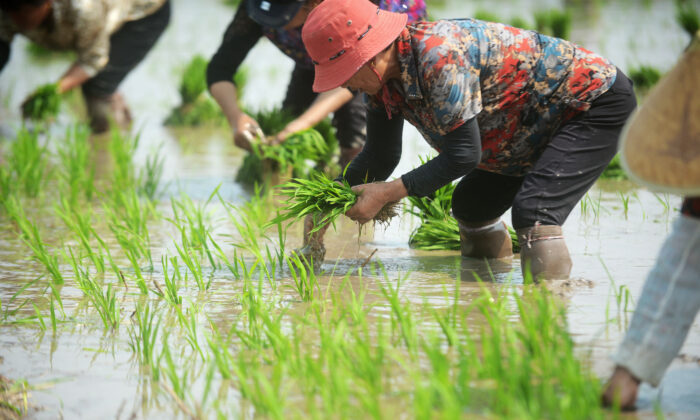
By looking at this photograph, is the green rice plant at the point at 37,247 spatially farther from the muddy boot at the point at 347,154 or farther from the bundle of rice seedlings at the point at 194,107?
the bundle of rice seedlings at the point at 194,107

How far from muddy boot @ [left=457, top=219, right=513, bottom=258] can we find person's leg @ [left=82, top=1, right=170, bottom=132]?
158 inches

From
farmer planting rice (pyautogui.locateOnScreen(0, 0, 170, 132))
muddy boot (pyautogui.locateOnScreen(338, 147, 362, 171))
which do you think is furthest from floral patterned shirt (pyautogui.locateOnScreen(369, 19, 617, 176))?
farmer planting rice (pyautogui.locateOnScreen(0, 0, 170, 132))

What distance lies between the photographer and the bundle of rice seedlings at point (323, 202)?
9.05 ft

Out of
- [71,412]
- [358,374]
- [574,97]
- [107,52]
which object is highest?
[107,52]

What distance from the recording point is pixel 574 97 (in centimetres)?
270

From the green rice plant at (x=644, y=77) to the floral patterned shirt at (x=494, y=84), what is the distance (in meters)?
4.46

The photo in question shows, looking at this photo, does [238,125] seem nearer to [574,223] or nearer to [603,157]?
[574,223]

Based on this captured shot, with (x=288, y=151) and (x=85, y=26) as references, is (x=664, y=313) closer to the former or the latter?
(x=288, y=151)

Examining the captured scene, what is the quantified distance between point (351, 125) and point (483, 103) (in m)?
1.88

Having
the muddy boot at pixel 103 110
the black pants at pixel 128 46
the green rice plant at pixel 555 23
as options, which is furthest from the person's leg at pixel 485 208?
the green rice plant at pixel 555 23

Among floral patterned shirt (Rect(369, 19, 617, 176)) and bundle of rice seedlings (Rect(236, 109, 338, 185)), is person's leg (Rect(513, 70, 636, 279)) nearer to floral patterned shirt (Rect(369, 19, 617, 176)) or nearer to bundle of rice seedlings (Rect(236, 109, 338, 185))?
floral patterned shirt (Rect(369, 19, 617, 176))

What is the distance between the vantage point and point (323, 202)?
2.84 metres

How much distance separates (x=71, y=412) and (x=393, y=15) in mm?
1446

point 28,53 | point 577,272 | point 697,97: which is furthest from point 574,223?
point 28,53
